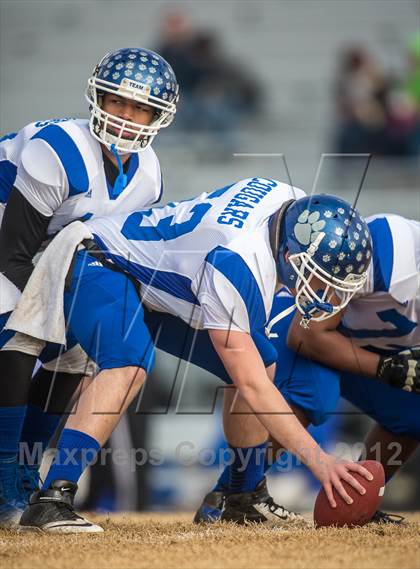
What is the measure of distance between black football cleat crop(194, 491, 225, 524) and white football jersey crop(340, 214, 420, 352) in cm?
84

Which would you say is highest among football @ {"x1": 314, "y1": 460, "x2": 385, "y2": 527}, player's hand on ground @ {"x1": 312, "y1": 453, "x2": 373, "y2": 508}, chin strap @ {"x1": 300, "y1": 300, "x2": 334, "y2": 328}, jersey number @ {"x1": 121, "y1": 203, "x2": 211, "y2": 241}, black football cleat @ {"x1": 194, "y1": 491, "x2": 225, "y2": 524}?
jersey number @ {"x1": 121, "y1": 203, "x2": 211, "y2": 241}

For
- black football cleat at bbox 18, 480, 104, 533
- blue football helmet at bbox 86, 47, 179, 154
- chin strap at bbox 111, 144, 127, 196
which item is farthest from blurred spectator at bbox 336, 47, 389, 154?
black football cleat at bbox 18, 480, 104, 533

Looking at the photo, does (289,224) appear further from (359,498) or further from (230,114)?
(230,114)

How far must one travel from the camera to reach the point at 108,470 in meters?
5.99

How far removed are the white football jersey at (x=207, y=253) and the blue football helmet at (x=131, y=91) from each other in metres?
0.33

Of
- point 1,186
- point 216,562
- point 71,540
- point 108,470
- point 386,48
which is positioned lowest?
point 108,470

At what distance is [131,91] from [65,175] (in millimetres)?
439

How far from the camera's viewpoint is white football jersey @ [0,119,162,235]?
341cm

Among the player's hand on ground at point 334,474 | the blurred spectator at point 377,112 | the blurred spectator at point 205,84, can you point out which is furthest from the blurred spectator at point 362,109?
the player's hand on ground at point 334,474

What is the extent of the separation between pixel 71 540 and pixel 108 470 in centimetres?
313

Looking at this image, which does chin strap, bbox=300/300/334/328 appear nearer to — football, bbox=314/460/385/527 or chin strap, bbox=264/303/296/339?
chin strap, bbox=264/303/296/339

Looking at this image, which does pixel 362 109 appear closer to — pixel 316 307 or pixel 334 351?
pixel 334 351

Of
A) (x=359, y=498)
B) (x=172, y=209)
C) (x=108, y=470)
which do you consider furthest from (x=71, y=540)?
(x=108, y=470)

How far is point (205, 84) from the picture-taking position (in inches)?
344
